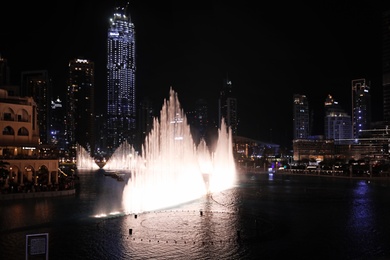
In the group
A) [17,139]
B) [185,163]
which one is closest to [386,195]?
[17,139]

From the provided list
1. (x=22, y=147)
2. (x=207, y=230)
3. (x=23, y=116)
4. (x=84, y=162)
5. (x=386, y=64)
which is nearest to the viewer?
(x=207, y=230)

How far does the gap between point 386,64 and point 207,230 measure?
174 m

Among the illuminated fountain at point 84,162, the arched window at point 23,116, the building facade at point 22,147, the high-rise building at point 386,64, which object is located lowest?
the illuminated fountain at point 84,162

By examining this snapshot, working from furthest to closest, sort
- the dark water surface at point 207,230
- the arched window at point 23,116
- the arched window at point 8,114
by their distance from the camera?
the arched window at point 23,116, the arched window at point 8,114, the dark water surface at point 207,230

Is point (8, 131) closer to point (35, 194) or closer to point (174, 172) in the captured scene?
point (35, 194)

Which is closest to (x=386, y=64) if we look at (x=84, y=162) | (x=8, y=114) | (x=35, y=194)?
(x=84, y=162)

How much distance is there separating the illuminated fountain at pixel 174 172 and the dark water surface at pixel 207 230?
424cm

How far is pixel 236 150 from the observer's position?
177m

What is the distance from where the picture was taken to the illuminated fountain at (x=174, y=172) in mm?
Result: 39228

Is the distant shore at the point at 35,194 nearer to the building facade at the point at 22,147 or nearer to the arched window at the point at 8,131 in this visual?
the building facade at the point at 22,147

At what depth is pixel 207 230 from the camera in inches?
912

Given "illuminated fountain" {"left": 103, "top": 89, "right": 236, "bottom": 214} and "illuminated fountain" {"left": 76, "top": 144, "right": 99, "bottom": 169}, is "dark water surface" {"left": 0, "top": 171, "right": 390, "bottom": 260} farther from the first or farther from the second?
"illuminated fountain" {"left": 76, "top": 144, "right": 99, "bottom": 169}

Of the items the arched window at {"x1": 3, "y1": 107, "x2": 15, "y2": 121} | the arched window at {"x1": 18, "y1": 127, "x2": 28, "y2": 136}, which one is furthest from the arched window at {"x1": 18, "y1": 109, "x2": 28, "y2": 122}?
the arched window at {"x1": 18, "y1": 127, "x2": 28, "y2": 136}

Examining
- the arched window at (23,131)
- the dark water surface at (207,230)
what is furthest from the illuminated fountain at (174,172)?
the arched window at (23,131)
